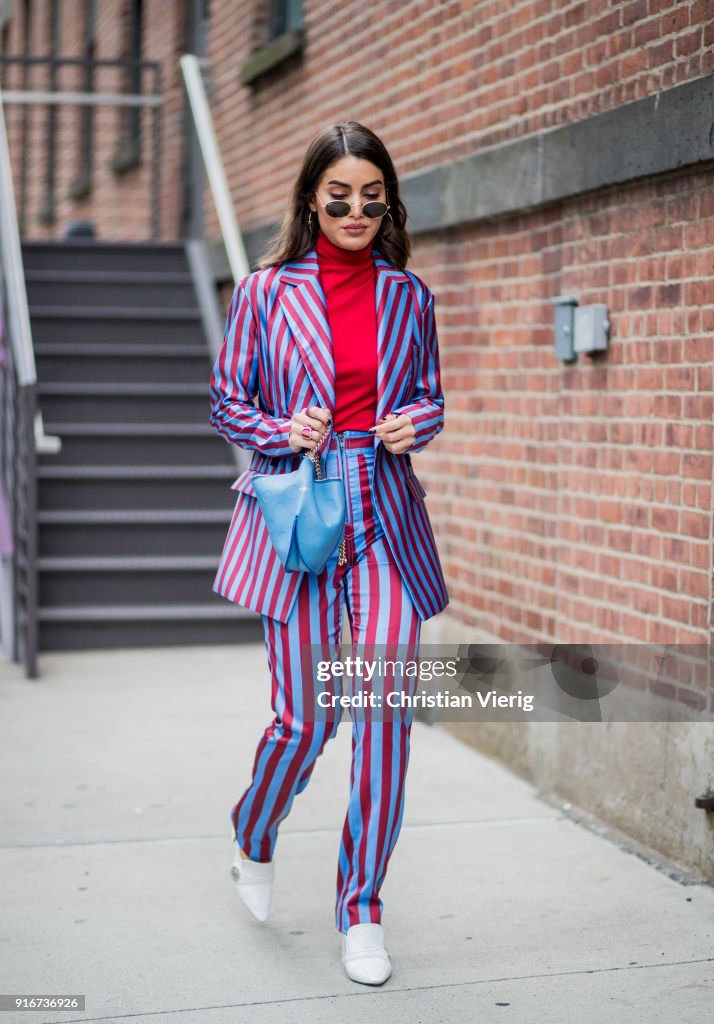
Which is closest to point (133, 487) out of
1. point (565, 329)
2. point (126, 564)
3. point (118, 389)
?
point (126, 564)

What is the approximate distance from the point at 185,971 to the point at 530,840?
140 centimetres

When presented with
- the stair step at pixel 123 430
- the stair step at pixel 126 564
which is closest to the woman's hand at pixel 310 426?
the stair step at pixel 126 564

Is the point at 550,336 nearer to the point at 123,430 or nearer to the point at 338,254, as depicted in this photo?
the point at 338,254

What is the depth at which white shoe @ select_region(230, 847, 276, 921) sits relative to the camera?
147 inches

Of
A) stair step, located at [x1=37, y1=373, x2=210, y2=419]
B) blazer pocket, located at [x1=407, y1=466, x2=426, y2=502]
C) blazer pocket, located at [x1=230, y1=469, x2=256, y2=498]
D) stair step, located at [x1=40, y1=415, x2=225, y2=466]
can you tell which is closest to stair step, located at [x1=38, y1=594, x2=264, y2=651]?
stair step, located at [x1=40, y1=415, x2=225, y2=466]

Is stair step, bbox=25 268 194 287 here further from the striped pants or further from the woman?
the striped pants

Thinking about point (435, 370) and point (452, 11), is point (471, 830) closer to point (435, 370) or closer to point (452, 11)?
point (435, 370)

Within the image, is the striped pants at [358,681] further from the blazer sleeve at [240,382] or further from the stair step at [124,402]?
the stair step at [124,402]

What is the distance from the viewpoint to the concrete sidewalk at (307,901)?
10.9ft

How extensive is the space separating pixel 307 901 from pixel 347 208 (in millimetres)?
1810

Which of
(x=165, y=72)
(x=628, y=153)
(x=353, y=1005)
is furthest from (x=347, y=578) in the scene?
(x=165, y=72)

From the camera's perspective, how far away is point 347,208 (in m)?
3.42

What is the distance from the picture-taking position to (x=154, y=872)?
4246 millimetres

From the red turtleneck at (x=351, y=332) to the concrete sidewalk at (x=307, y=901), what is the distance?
128cm
